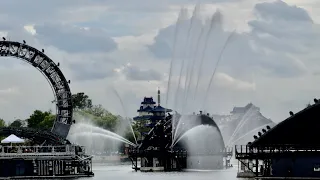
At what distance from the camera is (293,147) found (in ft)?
397

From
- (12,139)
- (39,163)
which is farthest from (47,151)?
(39,163)

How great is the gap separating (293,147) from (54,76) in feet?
149

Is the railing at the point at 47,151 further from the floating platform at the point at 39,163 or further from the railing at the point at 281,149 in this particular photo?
the railing at the point at 281,149

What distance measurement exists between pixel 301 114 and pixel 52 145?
39239mm

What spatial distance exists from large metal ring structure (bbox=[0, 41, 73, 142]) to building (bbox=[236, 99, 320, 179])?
3675 centimetres

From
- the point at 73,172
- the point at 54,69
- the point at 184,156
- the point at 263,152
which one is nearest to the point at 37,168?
the point at 73,172

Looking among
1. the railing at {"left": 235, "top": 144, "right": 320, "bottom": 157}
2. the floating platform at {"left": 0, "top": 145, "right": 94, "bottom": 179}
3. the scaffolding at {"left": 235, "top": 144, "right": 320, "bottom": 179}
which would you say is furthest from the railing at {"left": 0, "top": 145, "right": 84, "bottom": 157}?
the railing at {"left": 235, "top": 144, "right": 320, "bottom": 157}

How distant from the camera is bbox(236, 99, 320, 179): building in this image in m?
117

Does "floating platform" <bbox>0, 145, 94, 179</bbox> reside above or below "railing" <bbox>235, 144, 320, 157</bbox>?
below

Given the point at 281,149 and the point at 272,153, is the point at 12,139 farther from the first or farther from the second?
the point at 272,153

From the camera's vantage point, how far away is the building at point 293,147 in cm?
11725

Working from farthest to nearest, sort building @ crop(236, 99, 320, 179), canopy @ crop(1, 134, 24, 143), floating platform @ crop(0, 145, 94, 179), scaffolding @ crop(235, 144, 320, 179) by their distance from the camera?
canopy @ crop(1, 134, 24, 143), floating platform @ crop(0, 145, 94, 179), scaffolding @ crop(235, 144, 320, 179), building @ crop(236, 99, 320, 179)

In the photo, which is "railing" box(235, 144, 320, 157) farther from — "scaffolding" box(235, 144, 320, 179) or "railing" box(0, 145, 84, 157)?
"railing" box(0, 145, 84, 157)

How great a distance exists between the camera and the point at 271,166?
4796 inches
